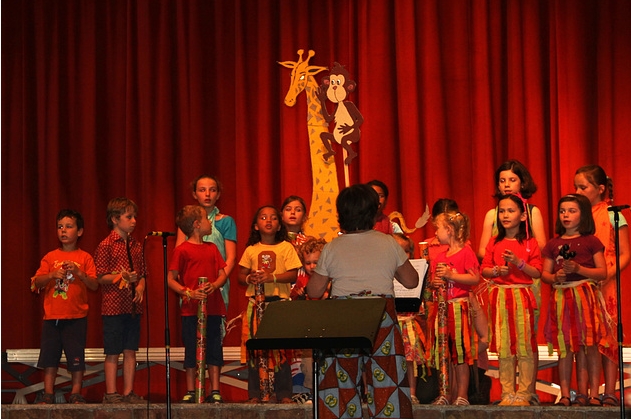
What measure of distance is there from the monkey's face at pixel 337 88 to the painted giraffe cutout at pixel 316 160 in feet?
0.43

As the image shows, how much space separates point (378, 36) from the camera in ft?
22.4

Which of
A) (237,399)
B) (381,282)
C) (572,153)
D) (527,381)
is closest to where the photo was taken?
(381,282)

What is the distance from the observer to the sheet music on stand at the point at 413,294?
409 centimetres

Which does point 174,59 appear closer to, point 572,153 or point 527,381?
point 572,153

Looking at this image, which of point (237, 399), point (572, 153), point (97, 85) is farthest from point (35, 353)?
point (572, 153)

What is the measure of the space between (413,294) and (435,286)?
0.77 metres

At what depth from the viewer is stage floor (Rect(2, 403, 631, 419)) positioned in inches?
189

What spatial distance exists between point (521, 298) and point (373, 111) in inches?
90.3

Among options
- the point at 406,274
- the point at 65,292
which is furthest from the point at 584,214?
the point at 65,292

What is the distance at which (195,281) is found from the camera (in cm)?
564

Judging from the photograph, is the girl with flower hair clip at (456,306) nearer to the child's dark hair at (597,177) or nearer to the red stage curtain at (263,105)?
the child's dark hair at (597,177)

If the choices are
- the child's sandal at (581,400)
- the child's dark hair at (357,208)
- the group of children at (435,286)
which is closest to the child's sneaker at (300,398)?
the group of children at (435,286)

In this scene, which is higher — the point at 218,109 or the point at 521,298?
the point at 218,109

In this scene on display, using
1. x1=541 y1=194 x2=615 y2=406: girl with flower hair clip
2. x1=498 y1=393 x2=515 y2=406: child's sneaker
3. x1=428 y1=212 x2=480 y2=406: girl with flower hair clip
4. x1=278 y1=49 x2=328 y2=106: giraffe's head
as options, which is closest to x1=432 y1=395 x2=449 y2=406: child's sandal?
x1=428 y1=212 x2=480 y2=406: girl with flower hair clip
